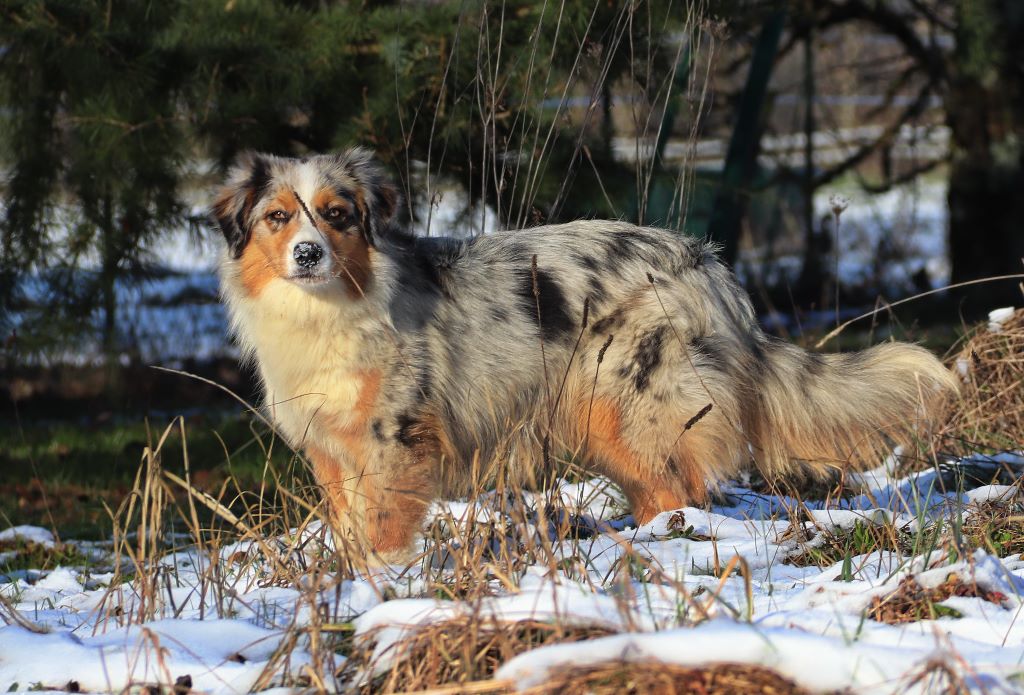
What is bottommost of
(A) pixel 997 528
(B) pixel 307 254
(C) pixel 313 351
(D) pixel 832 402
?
(A) pixel 997 528

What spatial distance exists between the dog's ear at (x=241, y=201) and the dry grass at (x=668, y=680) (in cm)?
271

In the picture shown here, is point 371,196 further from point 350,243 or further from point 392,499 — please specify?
point 392,499

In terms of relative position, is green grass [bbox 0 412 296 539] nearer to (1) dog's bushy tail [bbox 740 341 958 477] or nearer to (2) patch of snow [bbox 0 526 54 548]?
(2) patch of snow [bbox 0 526 54 548]

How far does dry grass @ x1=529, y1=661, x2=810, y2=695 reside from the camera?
2.38m

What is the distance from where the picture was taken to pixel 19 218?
7.90 meters

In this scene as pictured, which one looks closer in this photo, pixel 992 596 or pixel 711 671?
pixel 711 671

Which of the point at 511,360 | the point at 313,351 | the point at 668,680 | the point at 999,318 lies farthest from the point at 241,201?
the point at 999,318

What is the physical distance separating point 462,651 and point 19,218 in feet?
21.0

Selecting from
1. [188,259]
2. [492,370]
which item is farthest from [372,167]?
[188,259]

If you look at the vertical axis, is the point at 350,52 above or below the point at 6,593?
above

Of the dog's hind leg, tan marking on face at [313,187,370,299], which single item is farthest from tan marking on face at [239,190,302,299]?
the dog's hind leg

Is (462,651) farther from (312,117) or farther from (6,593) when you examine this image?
(312,117)

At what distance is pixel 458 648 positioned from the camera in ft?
8.87

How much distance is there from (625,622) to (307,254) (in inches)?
83.4
